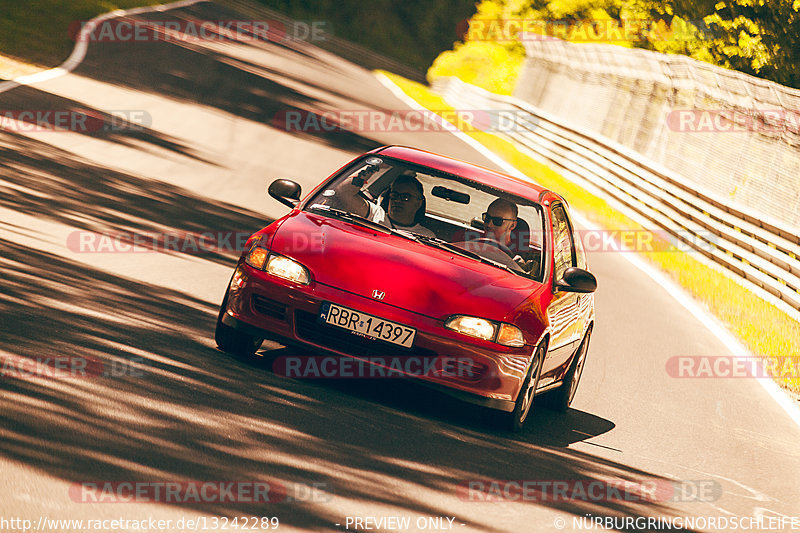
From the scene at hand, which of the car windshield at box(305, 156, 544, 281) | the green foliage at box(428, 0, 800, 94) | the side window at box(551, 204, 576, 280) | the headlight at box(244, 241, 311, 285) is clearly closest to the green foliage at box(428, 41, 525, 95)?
the green foliage at box(428, 0, 800, 94)

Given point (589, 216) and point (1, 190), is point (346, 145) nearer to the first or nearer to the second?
point (589, 216)

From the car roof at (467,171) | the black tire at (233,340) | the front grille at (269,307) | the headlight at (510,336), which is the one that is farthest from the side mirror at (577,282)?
the black tire at (233,340)

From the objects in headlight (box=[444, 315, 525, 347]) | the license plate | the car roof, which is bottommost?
the license plate

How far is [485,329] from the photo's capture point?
7082 mm

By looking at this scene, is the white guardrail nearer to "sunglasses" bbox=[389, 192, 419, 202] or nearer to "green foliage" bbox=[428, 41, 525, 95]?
"sunglasses" bbox=[389, 192, 419, 202]

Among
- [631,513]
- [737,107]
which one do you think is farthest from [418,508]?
[737,107]

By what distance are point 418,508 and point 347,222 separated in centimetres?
275

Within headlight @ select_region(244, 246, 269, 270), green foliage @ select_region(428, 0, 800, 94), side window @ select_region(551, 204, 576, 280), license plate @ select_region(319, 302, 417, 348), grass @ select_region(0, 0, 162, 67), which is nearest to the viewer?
license plate @ select_region(319, 302, 417, 348)

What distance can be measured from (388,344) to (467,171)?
2.02 metres

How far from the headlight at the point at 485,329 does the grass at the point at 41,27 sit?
18113 mm

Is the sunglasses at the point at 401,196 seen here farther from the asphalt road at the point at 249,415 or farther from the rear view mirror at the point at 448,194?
the asphalt road at the point at 249,415

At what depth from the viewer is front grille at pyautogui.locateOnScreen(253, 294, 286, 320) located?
281 inches

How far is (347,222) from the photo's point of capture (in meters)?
7.85

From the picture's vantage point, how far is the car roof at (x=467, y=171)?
8.42 metres
